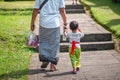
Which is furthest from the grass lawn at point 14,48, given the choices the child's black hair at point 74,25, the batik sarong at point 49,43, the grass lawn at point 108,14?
the grass lawn at point 108,14

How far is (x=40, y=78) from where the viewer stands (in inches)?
267

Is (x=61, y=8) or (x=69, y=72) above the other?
(x=61, y=8)

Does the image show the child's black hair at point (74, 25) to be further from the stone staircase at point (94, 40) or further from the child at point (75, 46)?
the stone staircase at point (94, 40)

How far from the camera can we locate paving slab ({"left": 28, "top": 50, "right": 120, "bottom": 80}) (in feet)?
22.4

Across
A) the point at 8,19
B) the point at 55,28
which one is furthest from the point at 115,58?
the point at 8,19

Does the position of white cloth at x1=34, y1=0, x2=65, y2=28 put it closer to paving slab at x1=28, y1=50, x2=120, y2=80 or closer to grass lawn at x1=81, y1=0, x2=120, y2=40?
paving slab at x1=28, y1=50, x2=120, y2=80

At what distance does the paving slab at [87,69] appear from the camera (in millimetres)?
6831

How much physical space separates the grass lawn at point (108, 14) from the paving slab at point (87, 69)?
160 cm

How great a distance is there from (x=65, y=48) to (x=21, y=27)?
2.50 metres

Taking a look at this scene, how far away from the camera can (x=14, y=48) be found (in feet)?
29.8

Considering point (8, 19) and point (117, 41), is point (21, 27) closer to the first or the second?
point (8, 19)

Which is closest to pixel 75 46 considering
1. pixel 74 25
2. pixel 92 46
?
pixel 74 25

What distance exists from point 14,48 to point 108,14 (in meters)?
5.20

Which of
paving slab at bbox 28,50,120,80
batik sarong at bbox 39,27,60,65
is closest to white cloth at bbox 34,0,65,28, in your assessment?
batik sarong at bbox 39,27,60,65
